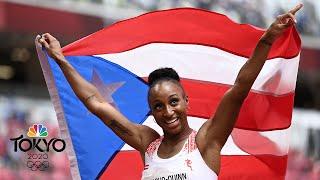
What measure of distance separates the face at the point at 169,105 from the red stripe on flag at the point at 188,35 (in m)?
1.46

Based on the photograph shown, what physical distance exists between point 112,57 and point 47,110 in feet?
27.0

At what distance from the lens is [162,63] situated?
583cm

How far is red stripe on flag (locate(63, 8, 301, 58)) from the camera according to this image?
570 cm

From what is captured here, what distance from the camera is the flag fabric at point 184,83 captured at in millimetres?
5520

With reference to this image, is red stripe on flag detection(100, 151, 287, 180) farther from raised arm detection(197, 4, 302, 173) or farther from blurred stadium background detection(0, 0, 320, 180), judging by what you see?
blurred stadium background detection(0, 0, 320, 180)

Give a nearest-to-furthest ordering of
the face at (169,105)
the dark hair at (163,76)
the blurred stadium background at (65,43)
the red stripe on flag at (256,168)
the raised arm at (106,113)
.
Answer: the face at (169,105)
the dark hair at (163,76)
the raised arm at (106,113)
the red stripe on flag at (256,168)
the blurred stadium background at (65,43)

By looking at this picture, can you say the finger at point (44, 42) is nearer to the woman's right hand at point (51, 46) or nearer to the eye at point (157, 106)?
the woman's right hand at point (51, 46)

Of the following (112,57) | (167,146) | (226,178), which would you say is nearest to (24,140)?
(112,57)

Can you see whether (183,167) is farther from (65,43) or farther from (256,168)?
(65,43)

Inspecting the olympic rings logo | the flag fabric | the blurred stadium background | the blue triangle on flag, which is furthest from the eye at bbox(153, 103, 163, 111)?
the blurred stadium background

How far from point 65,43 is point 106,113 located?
617 inches

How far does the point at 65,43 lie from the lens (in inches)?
792

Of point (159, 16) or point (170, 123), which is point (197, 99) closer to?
point (159, 16)

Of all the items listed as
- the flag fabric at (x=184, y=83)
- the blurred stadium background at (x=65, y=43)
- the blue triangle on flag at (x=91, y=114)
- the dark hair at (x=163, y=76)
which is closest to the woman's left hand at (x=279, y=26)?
the dark hair at (x=163, y=76)
